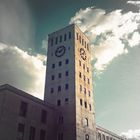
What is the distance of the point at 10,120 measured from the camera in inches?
1613

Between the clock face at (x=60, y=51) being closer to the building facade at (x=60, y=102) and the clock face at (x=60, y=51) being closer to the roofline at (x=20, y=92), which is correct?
the building facade at (x=60, y=102)

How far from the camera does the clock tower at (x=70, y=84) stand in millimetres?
51562

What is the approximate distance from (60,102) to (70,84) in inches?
195

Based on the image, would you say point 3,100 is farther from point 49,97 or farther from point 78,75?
point 78,75

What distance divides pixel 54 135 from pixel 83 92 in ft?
42.6

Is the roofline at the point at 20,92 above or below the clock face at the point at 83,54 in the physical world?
below

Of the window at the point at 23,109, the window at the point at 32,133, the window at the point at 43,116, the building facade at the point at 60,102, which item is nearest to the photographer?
the building facade at the point at 60,102

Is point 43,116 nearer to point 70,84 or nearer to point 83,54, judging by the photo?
point 70,84

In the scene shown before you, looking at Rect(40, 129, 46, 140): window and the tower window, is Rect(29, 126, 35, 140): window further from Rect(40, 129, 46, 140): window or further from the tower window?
Rect(40, 129, 46, 140): window

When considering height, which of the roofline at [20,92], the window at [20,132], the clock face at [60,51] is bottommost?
the window at [20,132]

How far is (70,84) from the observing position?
183 ft

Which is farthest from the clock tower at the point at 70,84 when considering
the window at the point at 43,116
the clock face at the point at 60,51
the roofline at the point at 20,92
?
the roofline at the point at 20,92

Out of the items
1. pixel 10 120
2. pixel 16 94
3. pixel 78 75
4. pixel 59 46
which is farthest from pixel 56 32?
pixel 10 120

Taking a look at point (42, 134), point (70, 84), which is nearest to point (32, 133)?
point (42, 134)
